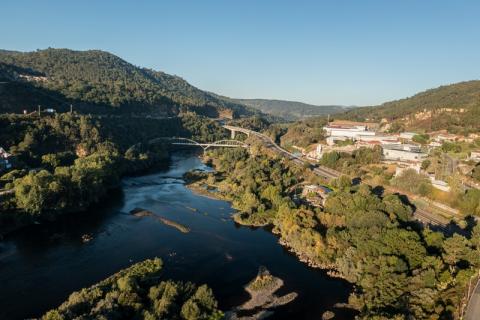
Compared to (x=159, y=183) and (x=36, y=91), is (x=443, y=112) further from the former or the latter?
(x=36, y=91)

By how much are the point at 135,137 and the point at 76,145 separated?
2021cm

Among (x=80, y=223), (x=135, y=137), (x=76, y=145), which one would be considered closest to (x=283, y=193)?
(x=80, y=223)

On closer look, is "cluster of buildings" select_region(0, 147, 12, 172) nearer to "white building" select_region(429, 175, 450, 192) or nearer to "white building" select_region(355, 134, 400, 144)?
"white building" select_region(429, 175, 450, 192)

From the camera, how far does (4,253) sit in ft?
96.4

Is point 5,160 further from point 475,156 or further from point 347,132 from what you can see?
point 475,156

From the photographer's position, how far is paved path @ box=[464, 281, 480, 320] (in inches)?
795

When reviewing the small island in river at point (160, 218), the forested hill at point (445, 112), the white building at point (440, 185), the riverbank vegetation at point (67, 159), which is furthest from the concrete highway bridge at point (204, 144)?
the white building at point (440, 185)

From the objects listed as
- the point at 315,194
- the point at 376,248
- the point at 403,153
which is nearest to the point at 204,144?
the point at 403,153

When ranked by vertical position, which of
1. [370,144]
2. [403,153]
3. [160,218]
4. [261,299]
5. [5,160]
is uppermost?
[370,144]

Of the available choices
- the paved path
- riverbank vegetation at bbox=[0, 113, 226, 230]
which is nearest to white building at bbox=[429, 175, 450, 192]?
the paved path

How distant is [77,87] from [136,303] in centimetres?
7770

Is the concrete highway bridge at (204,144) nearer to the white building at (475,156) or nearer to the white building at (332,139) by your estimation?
the white building at (332,139)

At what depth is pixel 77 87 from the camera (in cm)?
8575

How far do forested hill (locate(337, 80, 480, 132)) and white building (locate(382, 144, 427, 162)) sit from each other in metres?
17.6
